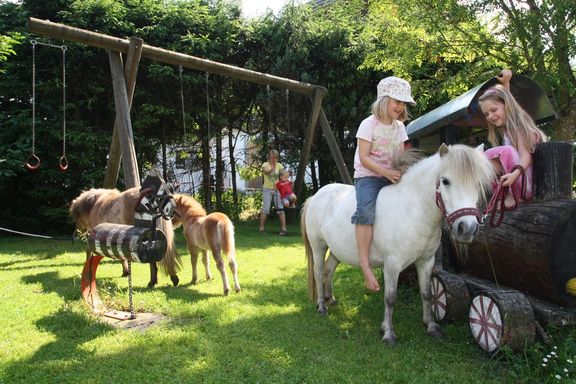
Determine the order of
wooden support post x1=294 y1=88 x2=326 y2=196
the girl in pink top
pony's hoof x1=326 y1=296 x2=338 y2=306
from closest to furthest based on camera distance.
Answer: the girl in pink top, pony's hoof x1=326 y1=296 x2=338 y2=306, wooden support post x1=294 y1=88 x2=326 y2=196

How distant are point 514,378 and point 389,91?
2.51 meters

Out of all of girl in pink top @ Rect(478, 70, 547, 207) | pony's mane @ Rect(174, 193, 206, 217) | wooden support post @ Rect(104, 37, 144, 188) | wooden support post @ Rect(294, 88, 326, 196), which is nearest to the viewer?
girl in pink top @ Rect(478, 70, 547, 207)

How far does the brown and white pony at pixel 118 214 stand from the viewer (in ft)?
19.3

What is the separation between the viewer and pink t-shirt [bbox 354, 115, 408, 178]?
13.9 ft

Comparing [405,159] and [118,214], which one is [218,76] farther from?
[405,159]

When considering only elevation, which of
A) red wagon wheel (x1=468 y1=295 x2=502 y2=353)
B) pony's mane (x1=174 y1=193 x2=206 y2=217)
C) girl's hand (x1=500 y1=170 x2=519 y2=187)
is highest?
girl's hand (x1=500 y1=170 x2=519 y2=187)

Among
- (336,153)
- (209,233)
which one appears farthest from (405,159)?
(336,153)

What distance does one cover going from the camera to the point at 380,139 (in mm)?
4250

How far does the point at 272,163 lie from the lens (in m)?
11.3

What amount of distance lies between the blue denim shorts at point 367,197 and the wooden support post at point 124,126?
3897 millimetres

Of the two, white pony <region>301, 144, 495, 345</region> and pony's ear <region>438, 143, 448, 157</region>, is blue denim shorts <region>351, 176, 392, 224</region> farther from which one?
pony's ear <region>438, 143, 448, 157</region>

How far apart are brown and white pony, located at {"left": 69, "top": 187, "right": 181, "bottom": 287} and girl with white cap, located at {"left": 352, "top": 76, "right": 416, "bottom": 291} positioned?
8.57ft

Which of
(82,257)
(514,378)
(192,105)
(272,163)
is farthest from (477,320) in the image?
(192,105)

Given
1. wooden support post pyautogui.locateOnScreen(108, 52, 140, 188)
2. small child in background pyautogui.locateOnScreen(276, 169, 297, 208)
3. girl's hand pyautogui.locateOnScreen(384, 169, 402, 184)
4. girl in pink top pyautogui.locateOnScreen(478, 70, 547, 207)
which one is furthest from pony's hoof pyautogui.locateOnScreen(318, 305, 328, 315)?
small child in background pyautogui.locateOnScreen(276, 169, 297, 208)
